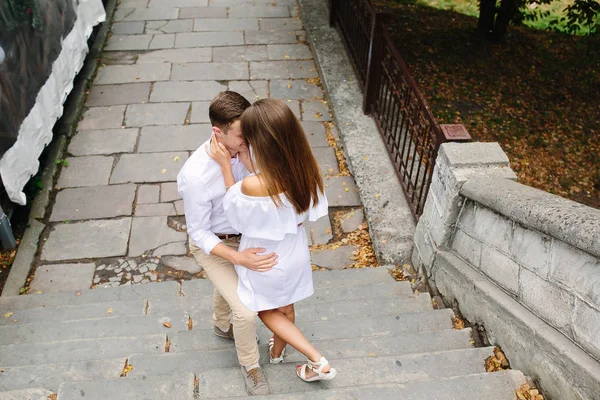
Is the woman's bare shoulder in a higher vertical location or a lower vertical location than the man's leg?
higher

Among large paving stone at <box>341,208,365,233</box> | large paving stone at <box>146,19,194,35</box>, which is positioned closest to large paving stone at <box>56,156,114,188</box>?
large paving stone at <box>341,208,365,233</box>

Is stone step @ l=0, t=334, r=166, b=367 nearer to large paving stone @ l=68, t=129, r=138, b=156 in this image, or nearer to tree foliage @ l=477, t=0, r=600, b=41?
large paving stone @ l=68, t=129, r=138, b=156

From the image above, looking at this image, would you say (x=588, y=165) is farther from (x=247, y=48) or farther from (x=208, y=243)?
(x=208, y=243)

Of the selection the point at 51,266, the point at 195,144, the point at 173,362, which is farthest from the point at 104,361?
the point at 195,144

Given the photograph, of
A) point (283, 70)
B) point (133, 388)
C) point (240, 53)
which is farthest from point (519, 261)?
point (240, 53)

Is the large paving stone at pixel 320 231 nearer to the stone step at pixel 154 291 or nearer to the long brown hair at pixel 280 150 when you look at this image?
the stone step at pixel 154 291

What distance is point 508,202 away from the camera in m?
2.86

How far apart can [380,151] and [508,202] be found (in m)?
2.69

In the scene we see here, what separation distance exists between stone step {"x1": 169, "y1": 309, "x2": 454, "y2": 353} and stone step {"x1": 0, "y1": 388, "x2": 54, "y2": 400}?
0.79m

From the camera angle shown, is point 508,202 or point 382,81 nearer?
point 508,202

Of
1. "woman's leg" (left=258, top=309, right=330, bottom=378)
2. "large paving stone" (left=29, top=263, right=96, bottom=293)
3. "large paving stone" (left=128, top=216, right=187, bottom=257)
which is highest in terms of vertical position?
"woman's leg" (left=258, top=309, right=330, bottom=378)

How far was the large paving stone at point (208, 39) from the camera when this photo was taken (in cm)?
776

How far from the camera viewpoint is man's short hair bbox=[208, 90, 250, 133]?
2398mm

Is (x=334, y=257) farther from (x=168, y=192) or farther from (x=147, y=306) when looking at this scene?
(x=168, y=192)
